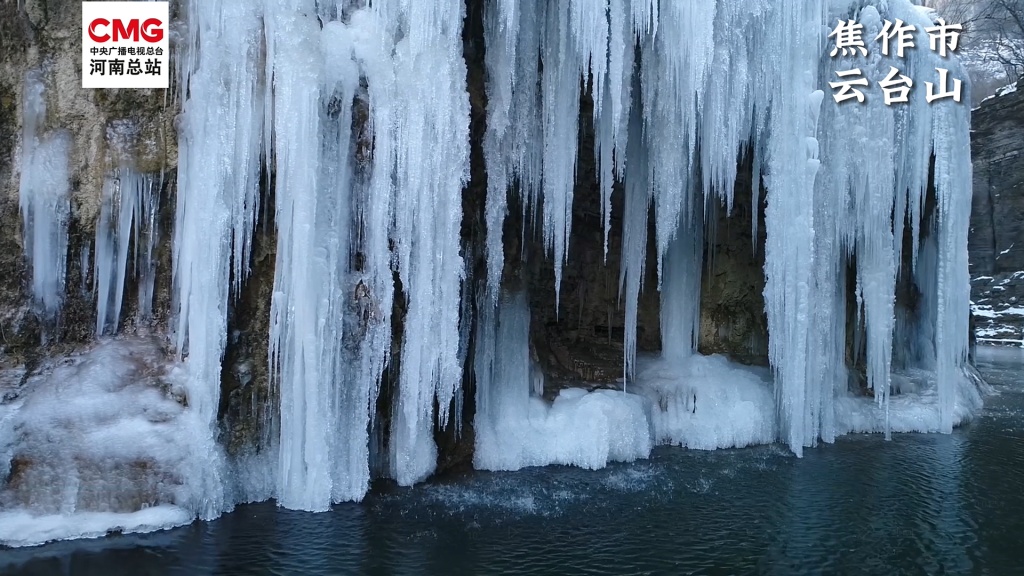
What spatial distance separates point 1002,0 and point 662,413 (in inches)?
1032

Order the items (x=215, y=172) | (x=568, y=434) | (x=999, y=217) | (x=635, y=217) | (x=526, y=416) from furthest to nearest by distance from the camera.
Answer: (x=999, y=217) → (x=635, y=217) → (x=526, y=416) → (x=568, y=434) → (x=215, y=172)

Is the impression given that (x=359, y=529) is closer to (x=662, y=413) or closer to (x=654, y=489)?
(x=654, y=489)

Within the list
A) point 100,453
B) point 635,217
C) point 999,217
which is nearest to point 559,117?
point 635,217

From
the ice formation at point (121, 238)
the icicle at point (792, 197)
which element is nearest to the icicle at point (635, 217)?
the icicle at point (792, 197)

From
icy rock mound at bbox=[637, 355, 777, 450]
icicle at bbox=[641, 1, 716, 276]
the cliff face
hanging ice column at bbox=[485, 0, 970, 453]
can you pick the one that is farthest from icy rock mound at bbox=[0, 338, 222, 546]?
the cliff face

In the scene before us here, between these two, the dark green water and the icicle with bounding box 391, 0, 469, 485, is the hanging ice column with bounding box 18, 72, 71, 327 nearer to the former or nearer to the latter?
the dark green water

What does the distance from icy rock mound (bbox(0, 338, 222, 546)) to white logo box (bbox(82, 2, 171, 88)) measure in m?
2.71

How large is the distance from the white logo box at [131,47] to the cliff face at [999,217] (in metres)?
29.5

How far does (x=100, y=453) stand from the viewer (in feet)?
19.0

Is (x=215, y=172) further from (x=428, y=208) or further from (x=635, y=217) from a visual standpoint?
(x=635, y=217)

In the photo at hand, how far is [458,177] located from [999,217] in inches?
1107

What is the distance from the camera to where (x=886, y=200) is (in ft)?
32.0

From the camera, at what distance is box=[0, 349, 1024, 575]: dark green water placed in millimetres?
5180

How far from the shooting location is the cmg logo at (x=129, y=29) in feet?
22.2
